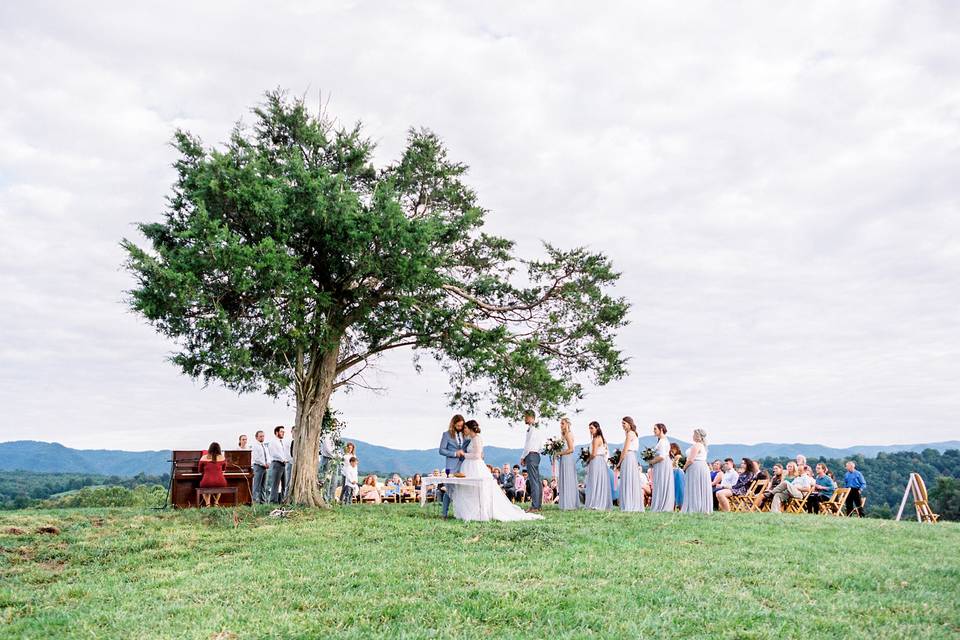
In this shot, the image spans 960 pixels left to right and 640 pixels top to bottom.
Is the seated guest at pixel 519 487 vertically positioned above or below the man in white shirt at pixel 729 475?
below

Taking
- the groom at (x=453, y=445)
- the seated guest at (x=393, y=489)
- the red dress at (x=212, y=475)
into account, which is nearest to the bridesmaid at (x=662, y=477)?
the groom at (x=453, y=445)

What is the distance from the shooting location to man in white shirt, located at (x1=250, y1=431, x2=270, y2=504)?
68.8 feet

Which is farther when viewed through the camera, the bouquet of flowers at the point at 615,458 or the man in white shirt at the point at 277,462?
the man in white shirt at the point at 277,462

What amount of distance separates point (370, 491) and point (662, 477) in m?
10.9

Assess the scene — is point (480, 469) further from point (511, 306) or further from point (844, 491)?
point (844, 491)

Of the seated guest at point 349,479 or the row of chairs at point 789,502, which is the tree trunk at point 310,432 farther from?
the row of chairs at point 789,502

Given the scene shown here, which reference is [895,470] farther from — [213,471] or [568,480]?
[213,471]

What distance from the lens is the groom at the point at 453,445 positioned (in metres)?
15.4

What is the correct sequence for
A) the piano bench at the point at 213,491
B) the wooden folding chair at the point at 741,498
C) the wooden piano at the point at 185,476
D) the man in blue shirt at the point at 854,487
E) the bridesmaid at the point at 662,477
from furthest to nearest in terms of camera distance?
the wooden folding chair at the point at 741,498 < the man in blue shirt at the point at 854,487 < the wooden piano at the point at 185,476 < the bridesmaid at the point at 662,477 < the piano bench at the point at 213,491

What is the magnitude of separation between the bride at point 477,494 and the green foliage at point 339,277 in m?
3.32

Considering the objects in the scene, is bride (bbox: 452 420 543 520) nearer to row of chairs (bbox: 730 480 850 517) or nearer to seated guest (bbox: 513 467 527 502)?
row of chairs (bbox: 730 480 850 517)

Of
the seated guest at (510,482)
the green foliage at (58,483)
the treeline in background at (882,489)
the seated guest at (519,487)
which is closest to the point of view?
the seated guest at (519,487)

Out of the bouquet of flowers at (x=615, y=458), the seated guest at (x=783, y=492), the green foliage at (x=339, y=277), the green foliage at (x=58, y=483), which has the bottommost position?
the green foliage at (x=58, y=483)

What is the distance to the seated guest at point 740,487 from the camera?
20.8 m
